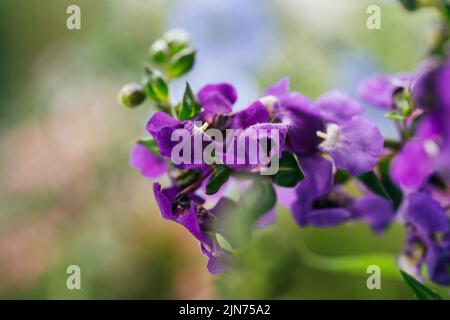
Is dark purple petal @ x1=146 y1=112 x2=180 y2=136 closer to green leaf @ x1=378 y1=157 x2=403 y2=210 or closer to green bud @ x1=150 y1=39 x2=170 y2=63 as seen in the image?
green bud @ x1=150 y1=39 x2=170 y2=63

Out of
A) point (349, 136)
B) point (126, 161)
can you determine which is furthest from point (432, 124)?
point (126, 161)

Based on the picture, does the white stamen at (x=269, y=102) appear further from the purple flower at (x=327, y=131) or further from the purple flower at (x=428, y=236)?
the purple flower at (x=428, y=236)

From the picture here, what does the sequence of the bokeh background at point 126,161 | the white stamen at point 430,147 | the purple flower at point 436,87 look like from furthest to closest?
the bokeh background at point 126,161, the white stamen at point 430,147, the purple flower at point 436,87

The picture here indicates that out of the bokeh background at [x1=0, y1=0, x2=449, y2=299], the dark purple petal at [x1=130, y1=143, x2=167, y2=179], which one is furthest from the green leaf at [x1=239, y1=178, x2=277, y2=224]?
the bokeh background at [x1=0, y1=0, x2=449, y2=299]

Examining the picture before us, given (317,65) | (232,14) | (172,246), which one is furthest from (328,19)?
(172,246)

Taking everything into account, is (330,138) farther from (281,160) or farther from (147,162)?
(147,162)

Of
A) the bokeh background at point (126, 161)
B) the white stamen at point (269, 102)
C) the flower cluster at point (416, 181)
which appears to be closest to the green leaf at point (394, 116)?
the flower cluster at point (416, 181)
